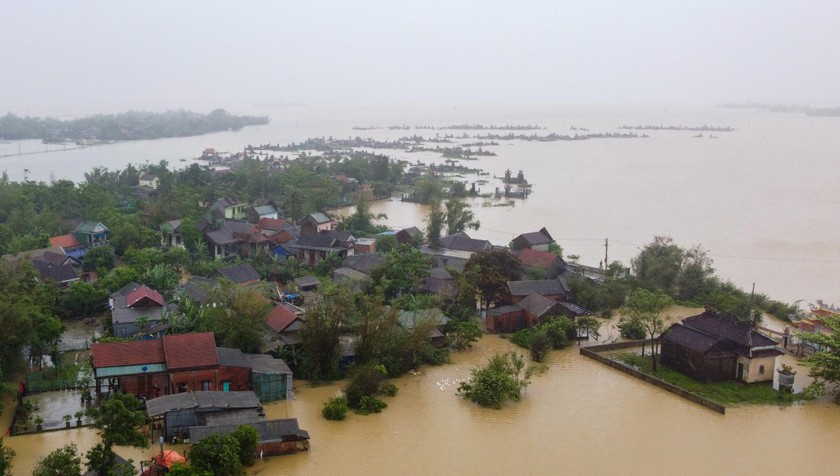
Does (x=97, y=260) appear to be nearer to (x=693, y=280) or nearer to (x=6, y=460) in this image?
(x=6, y=460)

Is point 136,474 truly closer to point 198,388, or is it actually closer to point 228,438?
point 228,438

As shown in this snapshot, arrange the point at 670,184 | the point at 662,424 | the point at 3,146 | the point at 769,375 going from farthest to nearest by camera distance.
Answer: the point at 3,146, the point at 670,184, the point at 769,375, the point at 662,424

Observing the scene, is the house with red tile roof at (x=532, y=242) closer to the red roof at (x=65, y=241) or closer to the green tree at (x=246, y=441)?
the green tree at (x=246, y=441)

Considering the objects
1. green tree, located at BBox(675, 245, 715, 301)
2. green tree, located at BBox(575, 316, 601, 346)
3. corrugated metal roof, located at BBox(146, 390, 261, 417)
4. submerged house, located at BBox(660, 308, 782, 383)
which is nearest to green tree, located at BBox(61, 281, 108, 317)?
corrugated metal roof, located at BBox(146, 390, 261, 417)

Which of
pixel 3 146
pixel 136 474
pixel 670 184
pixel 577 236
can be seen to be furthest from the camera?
pixel 3 146

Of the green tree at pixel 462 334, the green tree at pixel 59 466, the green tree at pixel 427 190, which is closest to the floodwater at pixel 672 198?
the green tree at pixel 427 190

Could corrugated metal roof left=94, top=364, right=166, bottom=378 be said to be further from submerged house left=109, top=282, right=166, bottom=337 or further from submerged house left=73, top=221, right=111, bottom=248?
submerged house left=73, top=221, right=111, bottom=248

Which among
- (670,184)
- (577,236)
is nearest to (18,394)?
(577,236)
